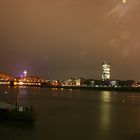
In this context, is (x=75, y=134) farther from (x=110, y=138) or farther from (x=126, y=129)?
(x=126, y=129)

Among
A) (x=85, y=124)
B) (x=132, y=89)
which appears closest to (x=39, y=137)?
(x=85, y=124)

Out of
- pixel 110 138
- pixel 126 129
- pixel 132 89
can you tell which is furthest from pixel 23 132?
pixel 132 89

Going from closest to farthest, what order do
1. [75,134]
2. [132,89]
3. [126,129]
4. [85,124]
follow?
[75,134], [126,129], [85,124], [132,89]

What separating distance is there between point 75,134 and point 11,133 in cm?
521

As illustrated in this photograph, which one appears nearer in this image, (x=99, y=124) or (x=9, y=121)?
(x=9, y=121)

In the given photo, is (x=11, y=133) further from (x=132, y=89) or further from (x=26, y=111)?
(x=132, y=89)

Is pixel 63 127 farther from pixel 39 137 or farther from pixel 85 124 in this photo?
pixel 39 137

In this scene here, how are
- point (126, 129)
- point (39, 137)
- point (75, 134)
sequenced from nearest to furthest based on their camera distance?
point (39, 137) → point (75, 134) → point (126, 129)

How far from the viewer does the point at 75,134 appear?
28250 millimetres

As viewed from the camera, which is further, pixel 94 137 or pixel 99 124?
pixel 99 124

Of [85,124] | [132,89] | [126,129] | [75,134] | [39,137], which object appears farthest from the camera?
[132,89]

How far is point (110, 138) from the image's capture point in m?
26.9

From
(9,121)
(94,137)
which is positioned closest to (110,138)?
(94,137)

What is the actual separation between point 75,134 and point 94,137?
173 centimetres
